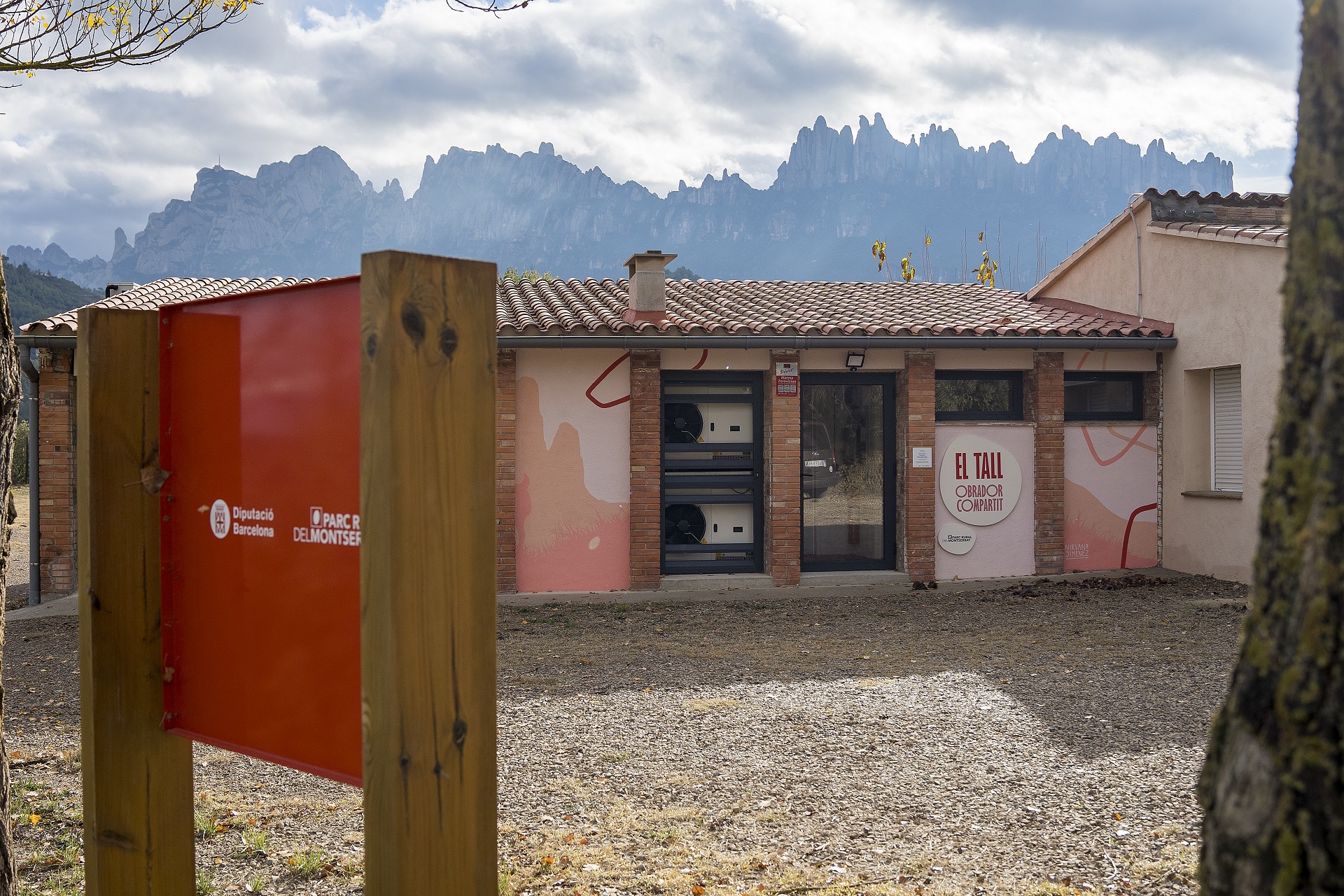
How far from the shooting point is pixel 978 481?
11.7 meters

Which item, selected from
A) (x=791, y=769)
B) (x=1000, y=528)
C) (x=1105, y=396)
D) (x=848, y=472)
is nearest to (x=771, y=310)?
(x=848, y=472)

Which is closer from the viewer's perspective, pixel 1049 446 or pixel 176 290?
pixel 1049 446

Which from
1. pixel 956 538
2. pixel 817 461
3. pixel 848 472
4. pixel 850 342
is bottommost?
pixel 956 538

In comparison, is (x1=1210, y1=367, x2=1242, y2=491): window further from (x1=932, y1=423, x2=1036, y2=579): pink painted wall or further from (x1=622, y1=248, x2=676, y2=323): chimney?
(x1=622, y1=248, x2=676, y2=323): chimney

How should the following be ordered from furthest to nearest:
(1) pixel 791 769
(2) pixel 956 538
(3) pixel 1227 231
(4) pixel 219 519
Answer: (2) pixel 956 538 < (3) pixel 1227 231 < (1) pixel 791 769 < (4) pixel 219 519

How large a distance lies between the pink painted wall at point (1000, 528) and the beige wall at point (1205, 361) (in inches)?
70.1

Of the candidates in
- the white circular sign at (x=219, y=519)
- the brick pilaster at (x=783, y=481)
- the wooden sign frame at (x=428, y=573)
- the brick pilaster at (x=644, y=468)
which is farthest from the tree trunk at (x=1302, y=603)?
the brick pilaster at (x=783, y=481)

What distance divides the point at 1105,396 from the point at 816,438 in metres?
3.78

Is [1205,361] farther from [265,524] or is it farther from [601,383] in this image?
[265,524]

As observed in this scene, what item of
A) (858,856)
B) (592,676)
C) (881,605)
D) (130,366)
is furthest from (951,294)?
(130,366)

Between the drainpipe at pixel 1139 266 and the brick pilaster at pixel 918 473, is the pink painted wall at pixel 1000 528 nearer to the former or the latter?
the brick pilaster at pixel 918 473

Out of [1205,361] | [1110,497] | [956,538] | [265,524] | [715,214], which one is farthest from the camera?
[715,214]

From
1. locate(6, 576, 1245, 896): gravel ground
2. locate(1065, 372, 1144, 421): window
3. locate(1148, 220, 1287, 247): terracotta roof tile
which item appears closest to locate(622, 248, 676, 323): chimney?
locate(6, 576, 1245, 896): gravel ground

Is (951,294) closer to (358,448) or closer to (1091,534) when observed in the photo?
(1091,534)
